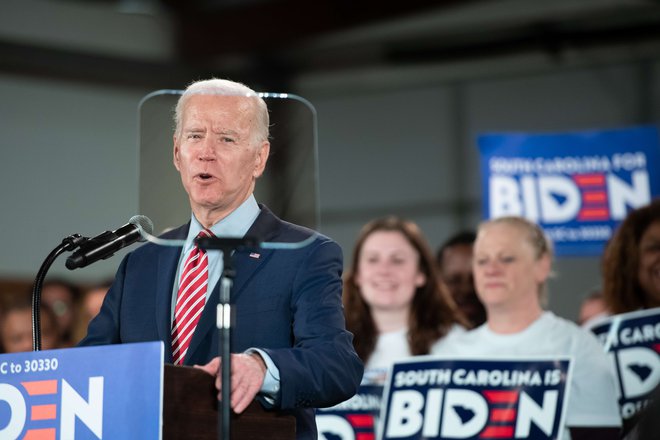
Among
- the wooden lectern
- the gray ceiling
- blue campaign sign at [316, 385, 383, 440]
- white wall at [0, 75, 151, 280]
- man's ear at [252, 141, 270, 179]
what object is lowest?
blue campaign sign at [316, 385, 383, 440]

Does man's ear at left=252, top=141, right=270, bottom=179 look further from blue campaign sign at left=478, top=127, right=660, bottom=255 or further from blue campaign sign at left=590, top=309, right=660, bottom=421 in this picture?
blue campaign sign at left=478, top=127, right=660, bottom=255

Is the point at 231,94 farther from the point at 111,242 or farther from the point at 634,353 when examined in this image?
the point at 634,353

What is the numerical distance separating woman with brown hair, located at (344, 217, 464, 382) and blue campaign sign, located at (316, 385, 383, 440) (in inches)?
7.3

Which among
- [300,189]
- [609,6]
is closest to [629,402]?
[300,189]

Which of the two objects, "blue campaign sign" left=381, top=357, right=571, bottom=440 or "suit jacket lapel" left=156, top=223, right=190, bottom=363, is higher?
"suit jacket lapel" left=156, top=223, right=190, bottom=363

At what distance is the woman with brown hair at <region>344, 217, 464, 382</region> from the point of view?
4648 millimetres

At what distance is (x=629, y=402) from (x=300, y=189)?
2.57 meters

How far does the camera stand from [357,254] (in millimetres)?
4910

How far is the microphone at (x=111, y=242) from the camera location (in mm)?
2082

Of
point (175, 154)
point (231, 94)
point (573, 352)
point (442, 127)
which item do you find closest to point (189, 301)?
point (175, 154)

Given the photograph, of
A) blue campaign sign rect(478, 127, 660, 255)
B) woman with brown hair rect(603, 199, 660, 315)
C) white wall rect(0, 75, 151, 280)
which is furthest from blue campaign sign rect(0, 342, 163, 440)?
white wall rect(0, 75, 151, 280)

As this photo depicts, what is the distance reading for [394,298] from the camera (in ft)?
15.6

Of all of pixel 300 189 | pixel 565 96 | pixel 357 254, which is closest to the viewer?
pixel 300 189

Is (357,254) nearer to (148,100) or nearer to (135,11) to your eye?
(148,100)
